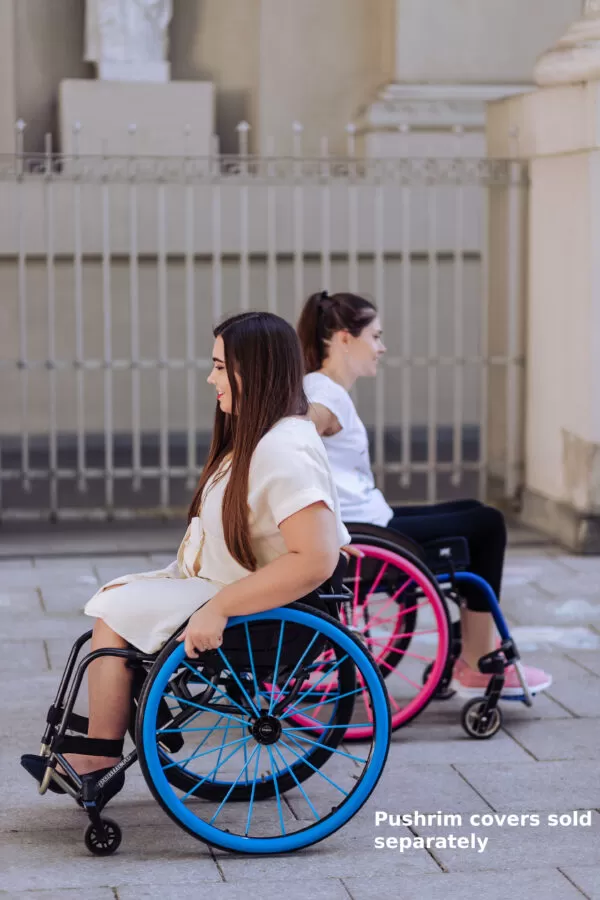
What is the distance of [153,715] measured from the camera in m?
3.27

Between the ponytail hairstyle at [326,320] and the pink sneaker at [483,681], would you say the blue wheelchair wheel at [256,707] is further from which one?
the ponytail hairstyle at [326,320]

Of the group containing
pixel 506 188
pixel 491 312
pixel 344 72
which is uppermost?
pixel 344 72

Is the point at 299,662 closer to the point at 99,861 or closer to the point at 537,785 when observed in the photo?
the point at 99,861

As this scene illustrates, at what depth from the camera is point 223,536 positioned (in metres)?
3.44

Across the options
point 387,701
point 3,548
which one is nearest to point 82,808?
point 387,701

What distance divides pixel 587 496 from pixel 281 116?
20.2ft

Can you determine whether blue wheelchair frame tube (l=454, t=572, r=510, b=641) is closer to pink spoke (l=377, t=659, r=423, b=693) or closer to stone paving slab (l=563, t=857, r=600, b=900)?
pink spoke (l=377, t=659, r=423, b=693)

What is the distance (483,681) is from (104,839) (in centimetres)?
150

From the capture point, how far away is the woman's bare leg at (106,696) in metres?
3.37

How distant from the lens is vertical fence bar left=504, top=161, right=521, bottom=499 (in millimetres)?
7715

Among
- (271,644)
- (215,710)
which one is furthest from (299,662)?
(215,710)

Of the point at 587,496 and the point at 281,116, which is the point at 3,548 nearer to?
the point at 587,496

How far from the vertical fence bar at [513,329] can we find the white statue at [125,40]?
14.9 feet

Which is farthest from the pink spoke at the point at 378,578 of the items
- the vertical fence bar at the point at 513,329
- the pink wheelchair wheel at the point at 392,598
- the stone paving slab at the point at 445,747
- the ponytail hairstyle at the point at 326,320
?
the vertical fence bar at the point at 513,329
